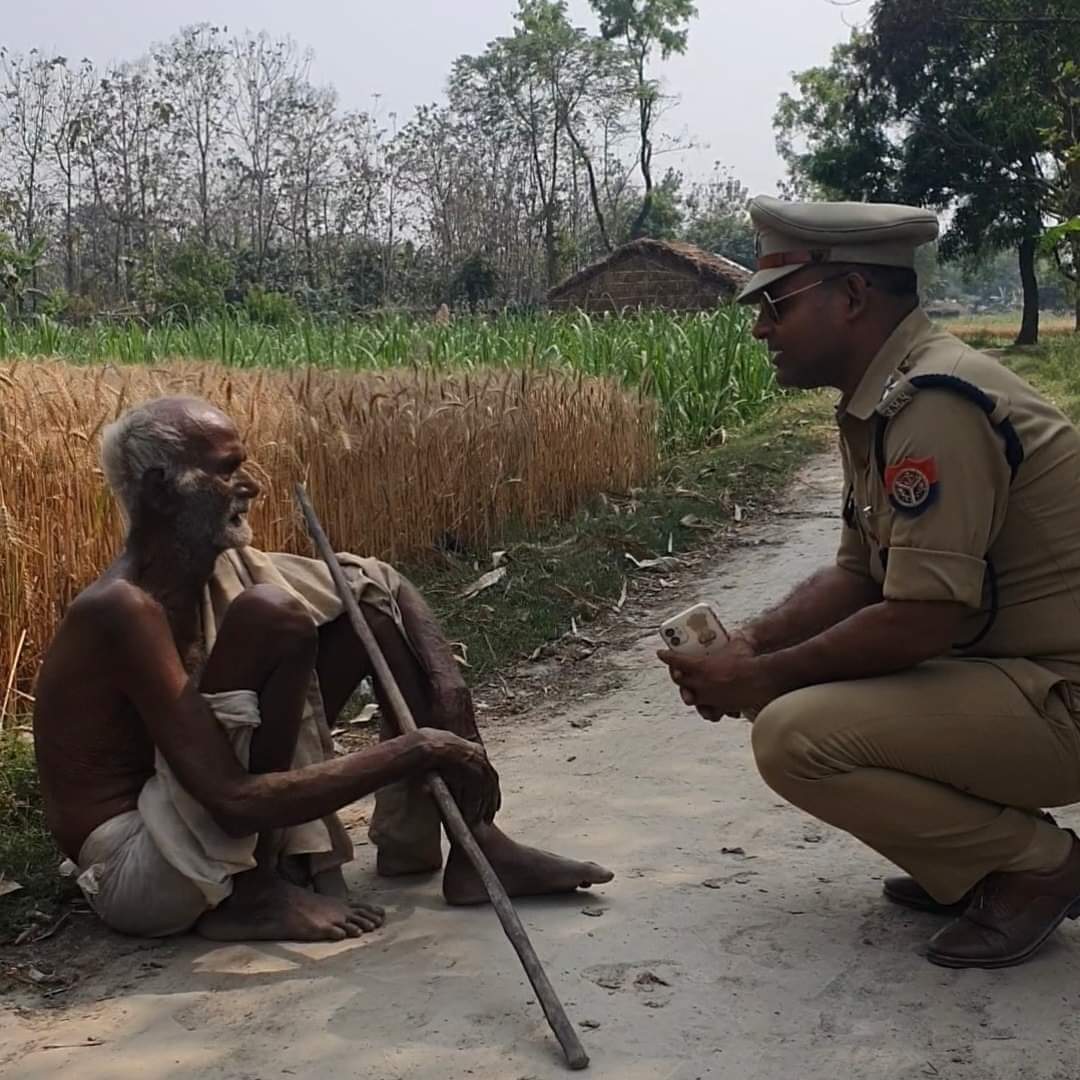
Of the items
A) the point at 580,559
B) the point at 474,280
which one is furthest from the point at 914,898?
the point at 474,280

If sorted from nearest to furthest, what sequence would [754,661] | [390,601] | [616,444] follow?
[754,661] → [390,601] → [616,444]

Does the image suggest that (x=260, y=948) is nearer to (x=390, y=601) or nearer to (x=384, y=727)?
(x=384, y=727)

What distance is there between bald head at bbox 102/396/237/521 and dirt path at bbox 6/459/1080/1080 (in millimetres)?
1031

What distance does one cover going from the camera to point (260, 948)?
2.92 meters

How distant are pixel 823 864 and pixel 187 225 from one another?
26.0 meters

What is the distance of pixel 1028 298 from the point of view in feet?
96.9

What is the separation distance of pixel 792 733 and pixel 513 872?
0.78 meters

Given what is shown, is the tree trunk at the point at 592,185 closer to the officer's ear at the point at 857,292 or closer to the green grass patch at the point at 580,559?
the green grass patch at the point at 580,559

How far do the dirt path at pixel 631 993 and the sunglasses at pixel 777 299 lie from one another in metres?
1.33

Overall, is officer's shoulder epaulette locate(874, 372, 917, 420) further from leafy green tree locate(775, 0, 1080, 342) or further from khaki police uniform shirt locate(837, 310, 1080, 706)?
leafy green tree locate(775, 0, 1080, 342)

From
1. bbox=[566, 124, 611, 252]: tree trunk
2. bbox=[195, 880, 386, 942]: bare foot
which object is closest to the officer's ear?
bbox=[195, 880, 386, 942]: bare foot

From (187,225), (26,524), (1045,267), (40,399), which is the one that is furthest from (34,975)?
(1045,267)

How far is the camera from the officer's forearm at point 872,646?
2.55 m

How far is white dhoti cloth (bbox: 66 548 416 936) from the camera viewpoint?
9.27 ft
